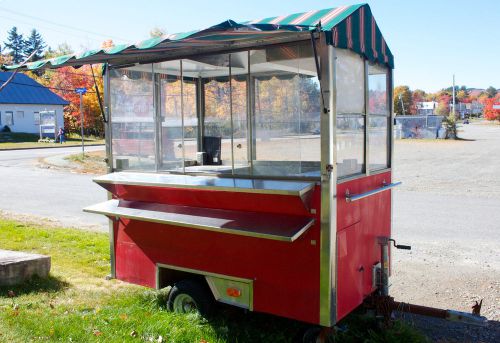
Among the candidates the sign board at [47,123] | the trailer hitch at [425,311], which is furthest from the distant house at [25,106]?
the trailer hitch at [425,311]

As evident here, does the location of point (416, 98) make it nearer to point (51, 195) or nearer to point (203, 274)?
point (51, 195)

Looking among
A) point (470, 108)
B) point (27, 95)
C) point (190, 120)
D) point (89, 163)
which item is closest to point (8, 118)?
A: point (27, 95)

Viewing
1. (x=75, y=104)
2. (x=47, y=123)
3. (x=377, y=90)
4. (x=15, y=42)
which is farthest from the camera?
(x=15, y=42)

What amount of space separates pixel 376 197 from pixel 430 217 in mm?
5507

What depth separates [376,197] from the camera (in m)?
4.58

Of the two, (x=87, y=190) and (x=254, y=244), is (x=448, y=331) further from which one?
(x=87, y=190)

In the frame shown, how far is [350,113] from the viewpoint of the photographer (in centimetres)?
407

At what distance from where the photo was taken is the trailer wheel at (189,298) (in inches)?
174

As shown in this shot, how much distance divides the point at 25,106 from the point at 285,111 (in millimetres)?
49458

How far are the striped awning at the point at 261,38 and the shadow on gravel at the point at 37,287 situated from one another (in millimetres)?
2210

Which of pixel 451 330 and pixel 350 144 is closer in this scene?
pixel 350 144

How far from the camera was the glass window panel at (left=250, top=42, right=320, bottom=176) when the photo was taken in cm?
410

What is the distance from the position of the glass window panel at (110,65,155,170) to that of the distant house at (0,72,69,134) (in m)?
44.8

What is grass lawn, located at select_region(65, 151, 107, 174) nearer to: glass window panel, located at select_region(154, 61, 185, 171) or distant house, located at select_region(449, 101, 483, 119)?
glass window panel, located at select_region(154, 61, 185, 171)
